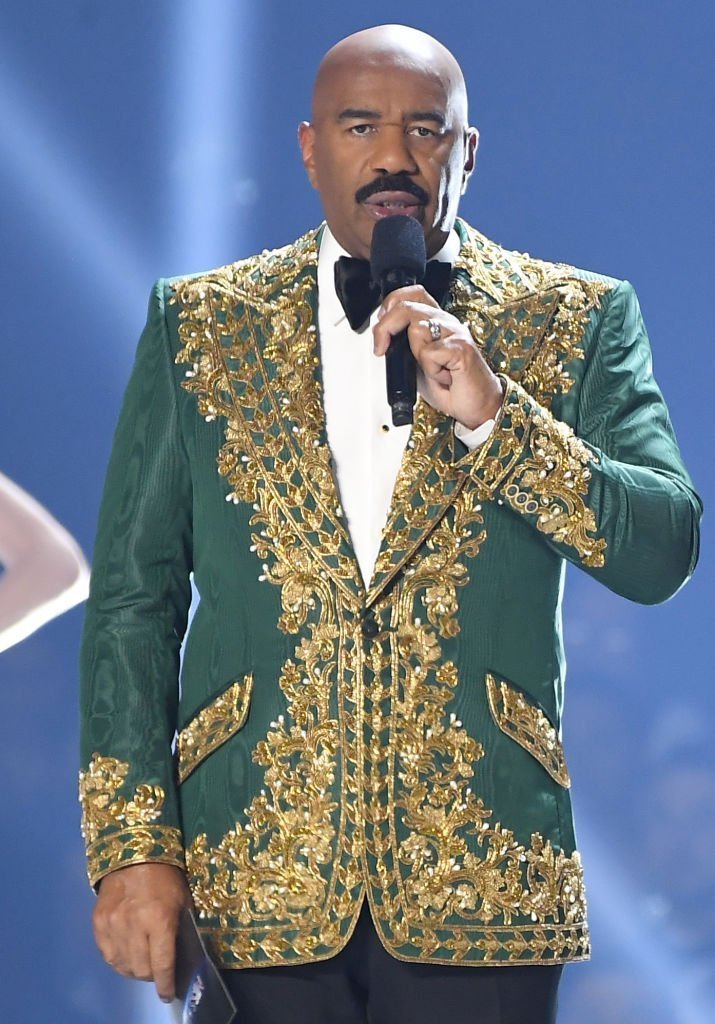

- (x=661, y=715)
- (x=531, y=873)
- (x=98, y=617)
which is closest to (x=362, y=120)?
(x=98, y=617)

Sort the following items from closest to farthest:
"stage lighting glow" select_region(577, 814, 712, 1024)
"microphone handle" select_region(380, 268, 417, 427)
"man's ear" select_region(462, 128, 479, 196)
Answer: "microphone handle" select_region(380, 268, 417, 427)
"man's ear" select_region(462, 128, 479, 196)
"stage lighting glow" select_region(577, 814, 712, 1024)

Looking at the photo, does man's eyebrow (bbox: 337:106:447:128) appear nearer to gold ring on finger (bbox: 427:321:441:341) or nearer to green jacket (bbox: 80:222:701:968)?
green jacket (bbox: 80:222:701:968)

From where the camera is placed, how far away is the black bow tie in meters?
1.88

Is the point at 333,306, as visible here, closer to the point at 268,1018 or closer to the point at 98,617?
the point at 98,617

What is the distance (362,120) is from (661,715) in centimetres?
132

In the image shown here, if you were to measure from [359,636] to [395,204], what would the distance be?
1.41ft

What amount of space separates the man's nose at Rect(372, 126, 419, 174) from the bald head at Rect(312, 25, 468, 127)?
2.8 inches

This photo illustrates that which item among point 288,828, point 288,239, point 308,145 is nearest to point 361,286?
point 308,145

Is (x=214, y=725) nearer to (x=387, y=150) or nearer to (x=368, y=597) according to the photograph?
(x=368, y=597)

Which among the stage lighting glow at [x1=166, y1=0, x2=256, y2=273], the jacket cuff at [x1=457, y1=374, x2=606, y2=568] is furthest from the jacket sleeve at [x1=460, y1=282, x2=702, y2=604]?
the stage lighting glow at [x1=166, y1=0, x2=256, y2=273]

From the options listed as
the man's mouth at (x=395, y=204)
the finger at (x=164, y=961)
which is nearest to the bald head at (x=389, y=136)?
the man's mouth at (x=395, y=204)

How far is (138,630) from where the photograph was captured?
6.10 feet

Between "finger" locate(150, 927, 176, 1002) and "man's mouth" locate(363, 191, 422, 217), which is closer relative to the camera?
"finger" locate(150, 927, 176, 1002)

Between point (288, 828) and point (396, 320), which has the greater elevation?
point (396, 320)
